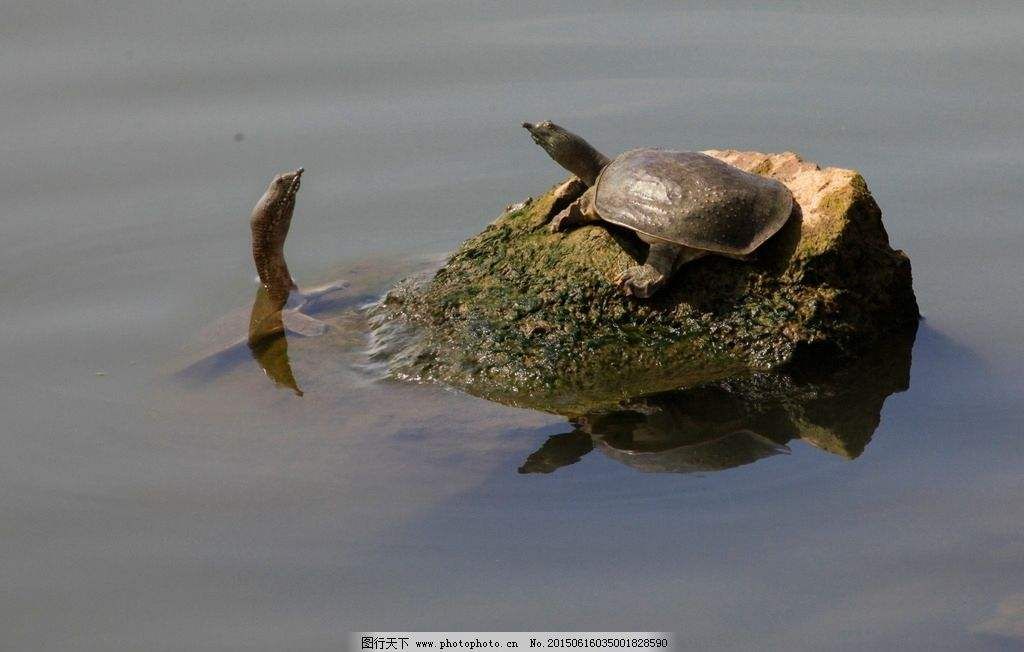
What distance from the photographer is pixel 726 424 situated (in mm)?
4543

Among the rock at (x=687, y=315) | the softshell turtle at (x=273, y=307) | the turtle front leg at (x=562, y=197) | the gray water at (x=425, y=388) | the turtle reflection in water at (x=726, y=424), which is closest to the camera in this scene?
the gray water at (x=425, y=388)

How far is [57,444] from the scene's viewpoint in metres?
4.80

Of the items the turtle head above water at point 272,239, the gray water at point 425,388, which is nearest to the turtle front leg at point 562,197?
the gray water at point 425,388

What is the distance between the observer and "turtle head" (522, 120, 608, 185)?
511cm

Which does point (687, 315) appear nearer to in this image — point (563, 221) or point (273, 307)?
point (563, 221)

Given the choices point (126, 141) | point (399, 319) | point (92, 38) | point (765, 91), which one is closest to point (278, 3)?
point (92, 38)

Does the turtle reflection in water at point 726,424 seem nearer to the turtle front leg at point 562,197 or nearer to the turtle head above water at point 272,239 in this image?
the turtle front leg at point 562,197

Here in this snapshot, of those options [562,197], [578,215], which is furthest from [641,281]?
[562,197]

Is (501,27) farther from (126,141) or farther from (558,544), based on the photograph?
(558,544)

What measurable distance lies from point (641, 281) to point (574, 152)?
0.83 meters

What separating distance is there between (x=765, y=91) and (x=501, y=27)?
1799mm

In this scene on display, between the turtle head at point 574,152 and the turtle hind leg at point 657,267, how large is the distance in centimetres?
68

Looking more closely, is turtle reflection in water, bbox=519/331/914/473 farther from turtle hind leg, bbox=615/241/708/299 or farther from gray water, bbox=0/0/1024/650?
turtle hind leg, bbox=615/241/708/299

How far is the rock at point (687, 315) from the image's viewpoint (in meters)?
4.55
